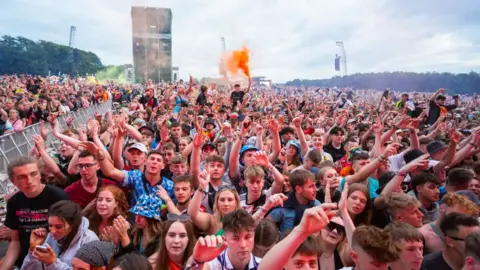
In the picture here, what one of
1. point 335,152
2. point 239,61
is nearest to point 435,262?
point 335,152

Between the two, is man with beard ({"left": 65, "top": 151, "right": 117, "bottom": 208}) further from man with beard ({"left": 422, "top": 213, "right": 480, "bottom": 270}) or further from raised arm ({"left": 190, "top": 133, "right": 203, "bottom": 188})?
man with beard ({"left": 422, "top": 213, "right": 480, "bottom": 270})

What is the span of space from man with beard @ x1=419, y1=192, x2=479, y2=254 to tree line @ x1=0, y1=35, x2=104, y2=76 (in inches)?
3039

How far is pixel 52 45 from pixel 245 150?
9657 centimetres

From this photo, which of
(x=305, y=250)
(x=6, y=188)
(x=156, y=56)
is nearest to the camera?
(x=305, y=250)

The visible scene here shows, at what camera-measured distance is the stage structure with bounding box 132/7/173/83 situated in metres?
66.5

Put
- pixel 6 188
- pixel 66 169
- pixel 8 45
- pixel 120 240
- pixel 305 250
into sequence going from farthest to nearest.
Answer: pixel 8 45 < pixel 6 188 < pixel 66 169 < pixel 120 240 < pixel 305 250

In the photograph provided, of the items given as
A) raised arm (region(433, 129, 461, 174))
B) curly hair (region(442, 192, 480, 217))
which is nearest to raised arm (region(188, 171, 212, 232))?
curly hair (region(442, 192, 480, 217))

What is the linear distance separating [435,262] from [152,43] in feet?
236

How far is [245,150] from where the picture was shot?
5578mm

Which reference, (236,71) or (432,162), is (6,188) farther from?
(236,71)

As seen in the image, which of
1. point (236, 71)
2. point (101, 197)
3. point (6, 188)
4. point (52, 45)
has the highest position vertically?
point (52, 45)

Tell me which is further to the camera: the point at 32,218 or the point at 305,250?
the point at 32,218

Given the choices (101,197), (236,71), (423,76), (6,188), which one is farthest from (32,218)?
(423,76)

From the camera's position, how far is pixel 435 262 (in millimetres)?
2871
